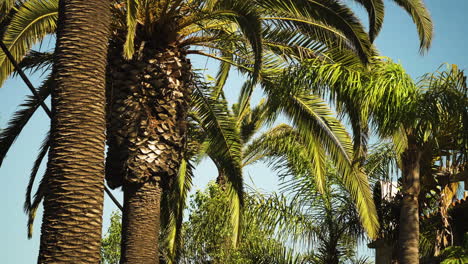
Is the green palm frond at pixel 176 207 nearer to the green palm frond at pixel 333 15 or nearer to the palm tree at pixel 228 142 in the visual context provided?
the palm tree at pixel 228 142

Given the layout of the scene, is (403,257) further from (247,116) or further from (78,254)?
(247,116)

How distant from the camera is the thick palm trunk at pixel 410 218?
1113cm

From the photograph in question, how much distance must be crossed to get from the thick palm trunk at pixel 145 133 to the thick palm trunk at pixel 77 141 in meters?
3.73

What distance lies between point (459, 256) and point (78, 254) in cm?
801

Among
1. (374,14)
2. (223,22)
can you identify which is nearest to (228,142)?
(223,22)

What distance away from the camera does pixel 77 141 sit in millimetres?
7180

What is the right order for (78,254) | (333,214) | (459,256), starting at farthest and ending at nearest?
1. (333,214)
2. (459,256)
3. (78,254)

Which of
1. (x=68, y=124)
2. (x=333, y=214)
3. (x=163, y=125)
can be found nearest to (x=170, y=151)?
(x=163, y=125)

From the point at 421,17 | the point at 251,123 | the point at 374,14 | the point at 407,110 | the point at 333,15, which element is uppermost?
the point at 251,123

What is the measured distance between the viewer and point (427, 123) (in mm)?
11250

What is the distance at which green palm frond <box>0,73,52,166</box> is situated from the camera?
1350 centimetres

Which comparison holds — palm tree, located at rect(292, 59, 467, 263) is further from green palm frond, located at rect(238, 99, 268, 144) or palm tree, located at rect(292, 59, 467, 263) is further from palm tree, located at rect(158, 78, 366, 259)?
green palm frond, located at rect(238, 99, 268, 144)

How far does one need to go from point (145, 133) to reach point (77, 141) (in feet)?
14.3

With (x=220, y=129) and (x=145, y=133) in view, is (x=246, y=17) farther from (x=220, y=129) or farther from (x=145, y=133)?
(x=220, y=129)
